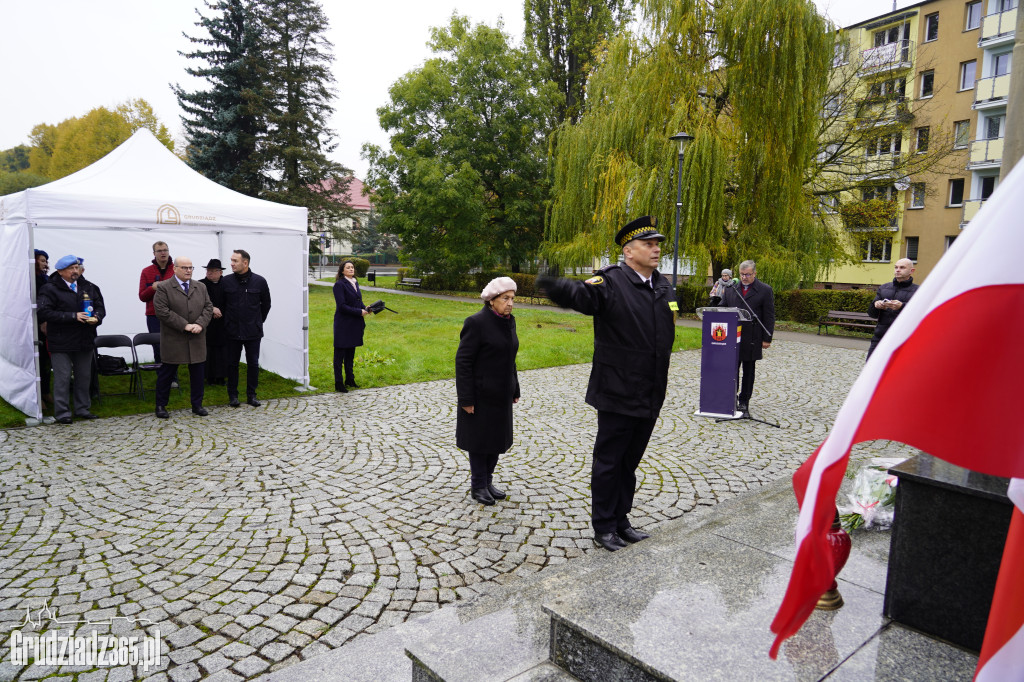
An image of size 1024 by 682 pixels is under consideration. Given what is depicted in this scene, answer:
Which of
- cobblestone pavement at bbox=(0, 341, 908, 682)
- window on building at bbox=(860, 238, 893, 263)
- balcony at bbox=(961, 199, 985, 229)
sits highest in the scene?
balcony at bbox=(961, 199, 985, 229)

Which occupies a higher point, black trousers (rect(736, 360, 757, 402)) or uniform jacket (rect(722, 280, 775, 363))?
uniform jacket (rect(722, 280, 775, 363))

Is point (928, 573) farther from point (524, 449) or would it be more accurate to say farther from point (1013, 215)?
point (524, 449)

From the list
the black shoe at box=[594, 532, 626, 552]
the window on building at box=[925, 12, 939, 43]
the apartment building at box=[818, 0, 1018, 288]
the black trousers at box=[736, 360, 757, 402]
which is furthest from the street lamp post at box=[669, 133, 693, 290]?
the window on building at box=[925, 12, 939, 43]

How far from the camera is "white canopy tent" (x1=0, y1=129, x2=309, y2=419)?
8000 millimetres

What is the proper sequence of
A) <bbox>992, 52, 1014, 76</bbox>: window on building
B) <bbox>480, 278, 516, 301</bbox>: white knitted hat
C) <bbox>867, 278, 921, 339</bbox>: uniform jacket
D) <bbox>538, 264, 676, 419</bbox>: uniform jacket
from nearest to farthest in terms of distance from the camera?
<bbox>538, 264, 676, 419</bbox>: uniform jacket < <bbox>480, 278, 516, 301</bbox>: white knitted hat < <bbox>867, 278, 921, 339</bbox>: uniform jacket < <bbox>992, 52, 1014, 76</bbox>: window on building

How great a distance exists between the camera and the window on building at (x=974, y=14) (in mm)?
33219

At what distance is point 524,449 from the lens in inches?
286

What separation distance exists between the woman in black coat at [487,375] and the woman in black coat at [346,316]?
4661mm

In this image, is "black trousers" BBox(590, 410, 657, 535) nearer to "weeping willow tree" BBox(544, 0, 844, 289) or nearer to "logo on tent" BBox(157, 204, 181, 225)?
"logo on tent" BBox(157, 204, 181, 225)

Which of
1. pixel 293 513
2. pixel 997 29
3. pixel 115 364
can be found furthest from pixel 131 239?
pixel 997 29

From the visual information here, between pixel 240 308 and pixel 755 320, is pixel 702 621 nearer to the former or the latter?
pixel 755 320

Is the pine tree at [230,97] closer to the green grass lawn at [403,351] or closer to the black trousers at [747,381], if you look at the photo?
the green grass lawn at [403,351]

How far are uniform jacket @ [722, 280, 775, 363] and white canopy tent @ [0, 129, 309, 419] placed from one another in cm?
652

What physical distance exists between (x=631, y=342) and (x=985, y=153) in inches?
1538
